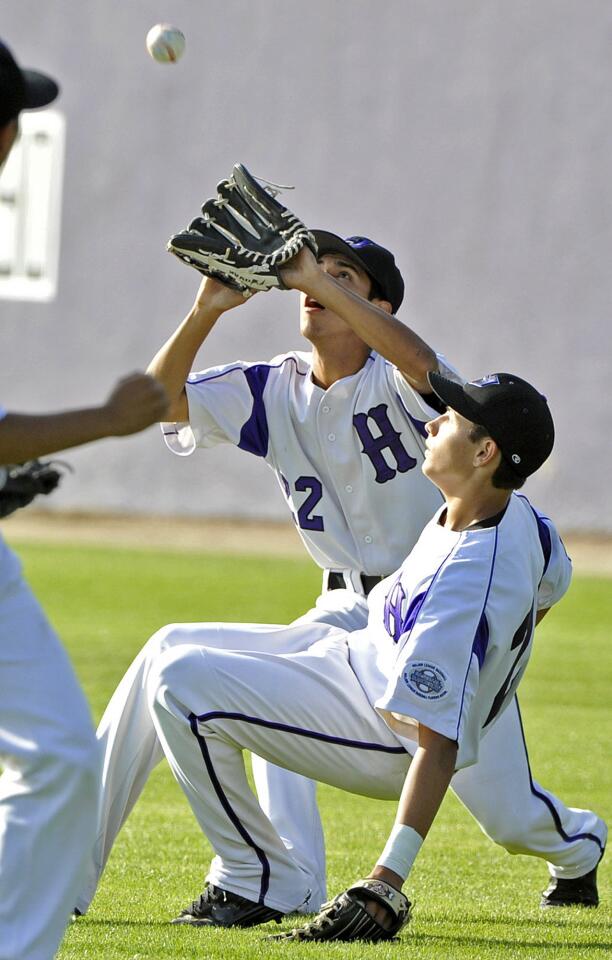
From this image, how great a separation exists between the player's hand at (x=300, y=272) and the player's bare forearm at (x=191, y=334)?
0.24m

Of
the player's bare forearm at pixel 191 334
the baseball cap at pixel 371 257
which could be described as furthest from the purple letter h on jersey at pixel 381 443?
the player's bare forearm at pixel 191 334

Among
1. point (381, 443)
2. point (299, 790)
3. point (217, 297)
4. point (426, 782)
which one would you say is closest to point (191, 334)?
point (217, 297)

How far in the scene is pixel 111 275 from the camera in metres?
19.5

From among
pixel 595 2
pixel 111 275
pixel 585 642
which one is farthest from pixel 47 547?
pixel 595 2

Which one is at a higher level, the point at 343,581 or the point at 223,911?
the point at 343,581

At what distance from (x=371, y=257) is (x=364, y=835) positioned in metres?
2.09

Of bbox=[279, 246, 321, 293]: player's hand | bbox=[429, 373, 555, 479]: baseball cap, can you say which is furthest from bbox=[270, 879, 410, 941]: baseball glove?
bbox=[279, 246, 321, 293]: player's hand

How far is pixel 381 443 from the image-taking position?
456cm

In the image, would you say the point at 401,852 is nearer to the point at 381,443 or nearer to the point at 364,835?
the point at 381,443

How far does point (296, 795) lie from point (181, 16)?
53.7 feet

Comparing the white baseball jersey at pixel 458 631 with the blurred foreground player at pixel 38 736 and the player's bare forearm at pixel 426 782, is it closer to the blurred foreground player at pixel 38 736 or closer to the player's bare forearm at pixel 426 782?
the player's bare forearm at pixel 426 782

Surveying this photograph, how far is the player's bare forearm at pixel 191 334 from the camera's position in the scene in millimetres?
4367

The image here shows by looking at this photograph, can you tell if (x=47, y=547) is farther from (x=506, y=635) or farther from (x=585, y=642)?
(x=506, y=635)

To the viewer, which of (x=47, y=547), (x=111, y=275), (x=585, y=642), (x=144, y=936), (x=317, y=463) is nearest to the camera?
(x=144, y=936)
